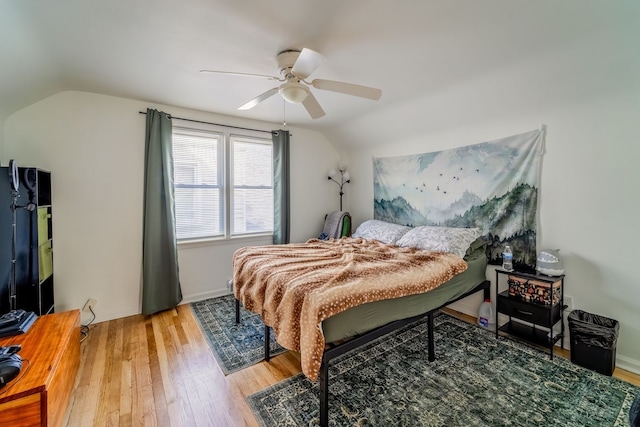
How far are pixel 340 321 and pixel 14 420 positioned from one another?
164cm

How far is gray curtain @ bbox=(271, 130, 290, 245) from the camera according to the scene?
4.02m

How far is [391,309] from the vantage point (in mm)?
1913

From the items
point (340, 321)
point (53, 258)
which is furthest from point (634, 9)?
point (53, 258)

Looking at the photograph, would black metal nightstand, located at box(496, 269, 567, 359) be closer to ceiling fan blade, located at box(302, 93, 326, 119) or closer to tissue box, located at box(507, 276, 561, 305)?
tissue box, located at box(507, 276, 561, 305)

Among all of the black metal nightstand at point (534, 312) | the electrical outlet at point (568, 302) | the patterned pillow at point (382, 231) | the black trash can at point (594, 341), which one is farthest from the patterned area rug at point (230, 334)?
the electrical outlet at point (568, 302)

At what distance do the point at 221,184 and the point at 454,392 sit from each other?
339 centimetres

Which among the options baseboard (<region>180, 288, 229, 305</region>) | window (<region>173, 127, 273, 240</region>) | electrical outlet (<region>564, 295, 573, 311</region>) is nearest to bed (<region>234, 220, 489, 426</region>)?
electrical outlet (<region>564, 295, 573, 311</region>)

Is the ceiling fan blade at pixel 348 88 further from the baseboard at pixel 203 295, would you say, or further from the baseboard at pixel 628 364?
the baseboard at pixel 203 295

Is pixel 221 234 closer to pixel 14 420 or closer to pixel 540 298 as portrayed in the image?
pixel 14 420

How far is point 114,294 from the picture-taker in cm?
298

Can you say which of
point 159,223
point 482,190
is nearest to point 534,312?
point 482,190

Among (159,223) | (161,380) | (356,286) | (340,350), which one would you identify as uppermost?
(159,223)

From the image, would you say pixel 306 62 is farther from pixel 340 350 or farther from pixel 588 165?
pixel 588 165

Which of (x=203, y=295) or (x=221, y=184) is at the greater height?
(x=221, y=184)
